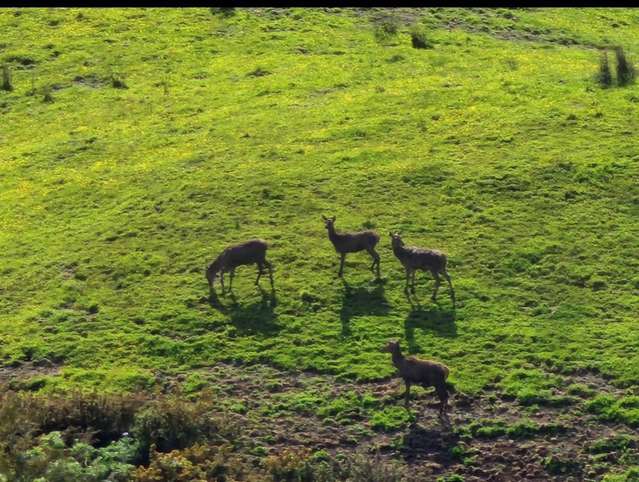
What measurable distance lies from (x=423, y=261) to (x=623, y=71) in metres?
17.3

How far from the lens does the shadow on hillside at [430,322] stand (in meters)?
22.1

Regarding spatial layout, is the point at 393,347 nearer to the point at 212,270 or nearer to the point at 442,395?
the point at 442,395

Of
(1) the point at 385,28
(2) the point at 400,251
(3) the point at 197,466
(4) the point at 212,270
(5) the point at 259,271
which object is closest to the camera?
(3) the point at 197,466

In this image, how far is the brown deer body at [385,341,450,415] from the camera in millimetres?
18969

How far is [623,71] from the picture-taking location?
122 ft

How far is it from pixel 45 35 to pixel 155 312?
85.0 ft

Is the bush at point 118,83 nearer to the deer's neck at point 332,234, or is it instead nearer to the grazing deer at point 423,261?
the deer's neck at point 332,234

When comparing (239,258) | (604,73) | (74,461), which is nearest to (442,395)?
(74,461)

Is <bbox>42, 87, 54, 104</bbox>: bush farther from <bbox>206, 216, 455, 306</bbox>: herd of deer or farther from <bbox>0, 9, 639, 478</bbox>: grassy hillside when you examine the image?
<bbox>206, 216, 455, 306</bbox>: herd of deer

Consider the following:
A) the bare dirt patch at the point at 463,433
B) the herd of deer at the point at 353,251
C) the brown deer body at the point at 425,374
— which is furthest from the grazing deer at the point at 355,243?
the brown deer body at the point at 425,374

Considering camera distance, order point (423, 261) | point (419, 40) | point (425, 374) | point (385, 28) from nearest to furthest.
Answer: point (425, 374), point (423, 261), point (419, 40), point (385, 28)

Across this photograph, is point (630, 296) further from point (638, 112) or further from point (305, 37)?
point (305, 37)

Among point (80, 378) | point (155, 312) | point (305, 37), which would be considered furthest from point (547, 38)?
point (80, 378)

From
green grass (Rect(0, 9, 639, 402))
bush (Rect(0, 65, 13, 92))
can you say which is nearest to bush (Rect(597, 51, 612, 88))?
green grass (Rect(0, 9, 639, 402))
